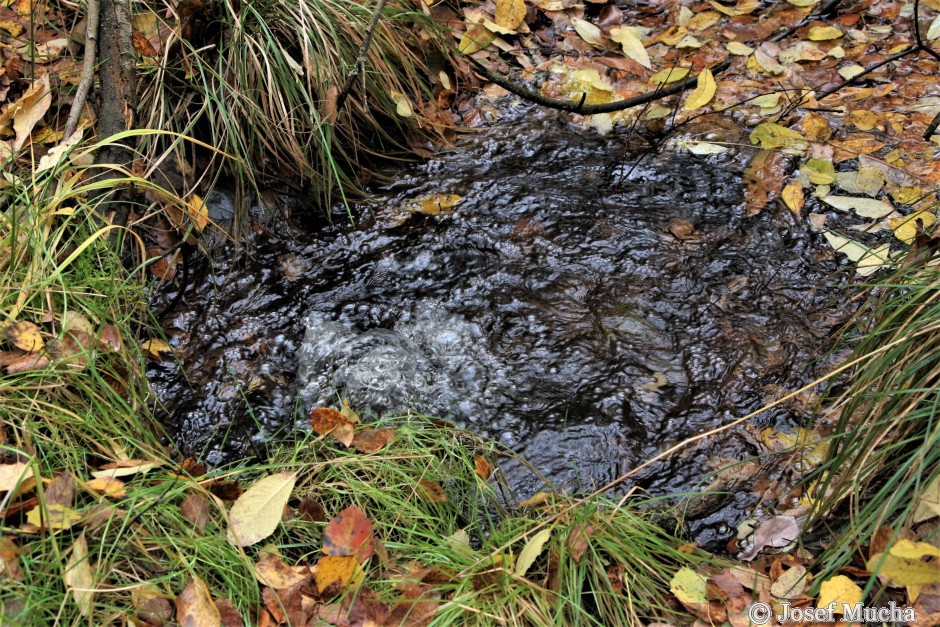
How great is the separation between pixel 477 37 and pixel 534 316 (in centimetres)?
183

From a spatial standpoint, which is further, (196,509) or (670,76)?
(670,76)

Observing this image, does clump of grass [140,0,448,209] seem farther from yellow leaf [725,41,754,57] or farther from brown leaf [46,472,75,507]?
yellow leaf [725,41,754,57]

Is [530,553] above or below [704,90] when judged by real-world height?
below

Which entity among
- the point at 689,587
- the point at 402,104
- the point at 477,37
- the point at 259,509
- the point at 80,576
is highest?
the point at 477,37

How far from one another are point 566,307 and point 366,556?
1262mm

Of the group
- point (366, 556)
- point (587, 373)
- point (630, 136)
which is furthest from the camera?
point (630, 136)

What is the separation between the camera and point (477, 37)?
3.78 metres

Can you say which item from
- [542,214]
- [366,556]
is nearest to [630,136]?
[542,214]

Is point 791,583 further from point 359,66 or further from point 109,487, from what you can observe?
point 359,66

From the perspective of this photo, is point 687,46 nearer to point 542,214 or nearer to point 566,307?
point 542,214

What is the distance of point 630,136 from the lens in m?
3.36

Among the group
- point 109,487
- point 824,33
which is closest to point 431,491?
point 109,487

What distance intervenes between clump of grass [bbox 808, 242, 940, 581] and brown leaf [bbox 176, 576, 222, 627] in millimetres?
1396

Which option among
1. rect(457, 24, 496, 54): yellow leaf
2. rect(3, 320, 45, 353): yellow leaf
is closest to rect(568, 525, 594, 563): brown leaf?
rect(3, 320, 45, 353): yellow leaf
